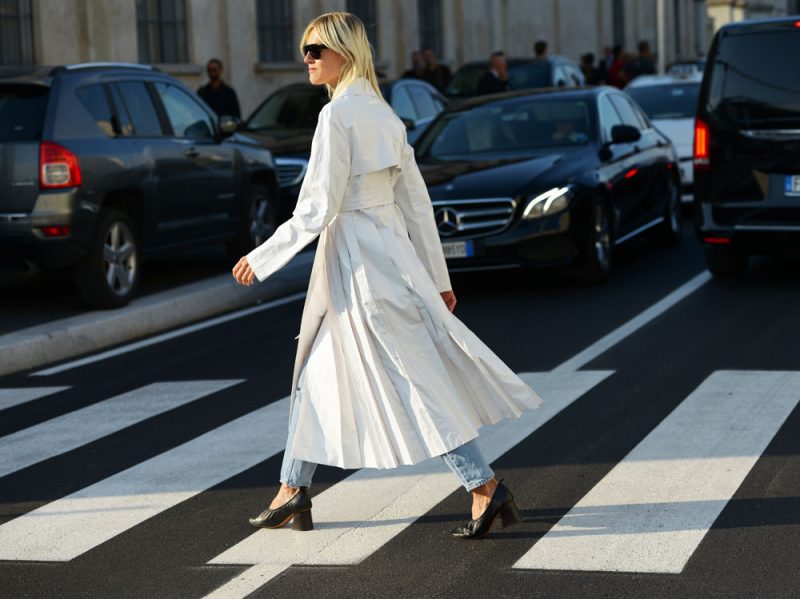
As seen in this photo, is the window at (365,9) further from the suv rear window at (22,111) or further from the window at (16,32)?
the suv rear window at (22,111)

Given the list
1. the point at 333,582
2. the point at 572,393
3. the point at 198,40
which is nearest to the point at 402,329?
the point at 333,582

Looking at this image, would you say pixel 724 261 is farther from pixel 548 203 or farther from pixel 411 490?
pixel 411 490

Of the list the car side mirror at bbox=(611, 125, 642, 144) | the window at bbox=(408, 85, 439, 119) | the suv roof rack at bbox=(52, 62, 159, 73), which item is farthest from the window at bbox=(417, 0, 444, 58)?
the suv roof rack at bbox=(52, 62, 159, 73)

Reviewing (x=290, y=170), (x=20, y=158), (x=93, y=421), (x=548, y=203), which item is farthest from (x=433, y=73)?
(x=93, y=421)

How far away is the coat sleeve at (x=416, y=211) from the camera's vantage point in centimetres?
567

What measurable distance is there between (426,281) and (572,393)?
2811 millimetres

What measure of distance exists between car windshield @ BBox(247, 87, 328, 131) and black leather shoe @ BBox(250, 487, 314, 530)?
41.4 feet

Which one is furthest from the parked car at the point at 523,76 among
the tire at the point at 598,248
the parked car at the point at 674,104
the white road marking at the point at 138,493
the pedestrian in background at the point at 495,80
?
the white road marking at the point at 138,493

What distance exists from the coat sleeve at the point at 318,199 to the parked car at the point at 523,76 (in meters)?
20.9

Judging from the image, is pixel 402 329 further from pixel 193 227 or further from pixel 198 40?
pixel 198 40

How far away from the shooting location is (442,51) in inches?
1342

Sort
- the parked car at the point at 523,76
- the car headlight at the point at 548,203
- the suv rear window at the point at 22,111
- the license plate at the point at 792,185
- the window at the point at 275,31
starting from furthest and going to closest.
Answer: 1. the window at the point at 275,31
2. the parked car at the point at 523,76
3. the car headlight at the point at 548,203
4. the license plate at the point at 792,185
5. the suv rear window at the point at 22,111

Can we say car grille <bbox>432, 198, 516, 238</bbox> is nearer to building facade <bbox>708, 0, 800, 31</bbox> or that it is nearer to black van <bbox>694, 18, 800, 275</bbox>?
black van <bbox>694, 18, 800, 275</bbox>

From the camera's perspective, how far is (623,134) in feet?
43.7
